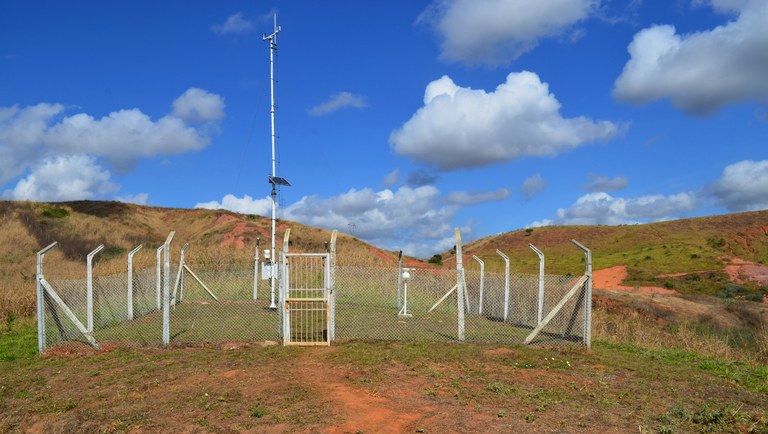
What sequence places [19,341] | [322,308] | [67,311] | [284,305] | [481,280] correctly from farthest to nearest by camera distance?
1. [481,280]
2. [322,308]
3. [19,341]
4. [284,305]
5. [67,311]

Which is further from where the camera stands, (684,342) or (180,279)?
(180,279)

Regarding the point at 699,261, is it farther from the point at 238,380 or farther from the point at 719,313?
the point at 238,380

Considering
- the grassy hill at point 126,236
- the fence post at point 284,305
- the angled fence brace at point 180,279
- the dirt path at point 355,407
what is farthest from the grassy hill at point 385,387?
the grassy hill at point 126,236

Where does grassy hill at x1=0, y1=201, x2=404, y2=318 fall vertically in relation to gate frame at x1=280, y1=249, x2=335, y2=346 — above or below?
above

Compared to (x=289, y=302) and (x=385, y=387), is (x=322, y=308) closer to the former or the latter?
(x=289, y=302)

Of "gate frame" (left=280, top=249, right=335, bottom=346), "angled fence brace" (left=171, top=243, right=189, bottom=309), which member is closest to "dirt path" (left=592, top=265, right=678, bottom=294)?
"angled fence brace" (left=171, top=243, right=189, bottom=309)

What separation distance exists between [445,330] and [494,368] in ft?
17.6

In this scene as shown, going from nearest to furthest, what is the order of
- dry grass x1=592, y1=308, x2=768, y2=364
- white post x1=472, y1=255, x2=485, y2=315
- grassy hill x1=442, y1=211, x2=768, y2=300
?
dry grass x1=592, y1=308, x2=768, y2=364, white post x1=472, y1=255, x2=485, y2=315, grassy hill x1=442, y1=211, x2=768, y2=300

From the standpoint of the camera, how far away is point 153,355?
40.0 ft

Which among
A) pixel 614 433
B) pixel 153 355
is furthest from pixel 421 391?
pixel 153 355

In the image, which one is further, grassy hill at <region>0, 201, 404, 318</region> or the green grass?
grassy hill at <region>0, 201, 404, 318</region>

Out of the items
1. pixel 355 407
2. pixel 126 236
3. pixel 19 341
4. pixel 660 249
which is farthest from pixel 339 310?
pixel 660 249

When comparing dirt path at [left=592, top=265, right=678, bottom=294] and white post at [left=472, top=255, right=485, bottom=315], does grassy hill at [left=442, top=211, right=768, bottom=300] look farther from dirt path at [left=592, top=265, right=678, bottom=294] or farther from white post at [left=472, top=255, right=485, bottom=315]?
white post at [left=472, top=255, right=485, bottom=315]

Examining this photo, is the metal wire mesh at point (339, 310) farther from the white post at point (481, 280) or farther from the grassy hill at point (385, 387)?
the grassy hill at point (385, 387)
